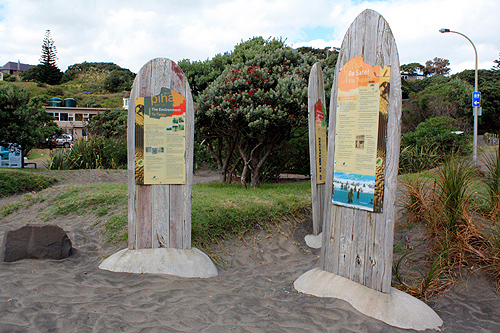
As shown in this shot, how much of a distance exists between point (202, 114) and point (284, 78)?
84.0 inches

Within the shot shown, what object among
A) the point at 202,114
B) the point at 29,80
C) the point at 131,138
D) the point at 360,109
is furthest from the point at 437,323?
the point at 29,80

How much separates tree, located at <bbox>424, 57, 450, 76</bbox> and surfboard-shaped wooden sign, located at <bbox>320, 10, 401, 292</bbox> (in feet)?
218

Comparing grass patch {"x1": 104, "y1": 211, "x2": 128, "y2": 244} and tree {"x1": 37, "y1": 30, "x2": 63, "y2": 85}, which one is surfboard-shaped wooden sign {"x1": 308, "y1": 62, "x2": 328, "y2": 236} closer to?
grass patch {"x1": 104, "y1": 211, "x2": 128, "y2": 244}

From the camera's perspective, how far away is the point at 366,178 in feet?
10.4

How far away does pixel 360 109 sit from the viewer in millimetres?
3205

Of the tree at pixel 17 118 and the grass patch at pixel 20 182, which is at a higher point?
the tree at pixel 17 118

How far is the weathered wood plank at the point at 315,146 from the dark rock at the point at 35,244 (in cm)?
367

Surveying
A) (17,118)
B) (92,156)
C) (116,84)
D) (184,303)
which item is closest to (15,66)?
(116,84)

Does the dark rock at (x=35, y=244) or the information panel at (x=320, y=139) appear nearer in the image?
the dark rock at (x=35, y=244)

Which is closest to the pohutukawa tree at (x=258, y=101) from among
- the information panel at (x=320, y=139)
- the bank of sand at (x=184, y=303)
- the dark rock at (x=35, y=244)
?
the information panel at (x=320, y=139)

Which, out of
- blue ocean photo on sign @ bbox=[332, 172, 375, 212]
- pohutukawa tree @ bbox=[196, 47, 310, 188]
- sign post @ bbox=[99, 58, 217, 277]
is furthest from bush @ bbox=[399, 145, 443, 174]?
sign post @ bbox=[99, 58, 217, 277]

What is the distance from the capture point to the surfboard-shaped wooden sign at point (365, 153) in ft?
10.1

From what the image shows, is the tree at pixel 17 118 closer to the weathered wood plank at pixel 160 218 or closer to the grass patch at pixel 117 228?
the grass patch at pixel 117 228

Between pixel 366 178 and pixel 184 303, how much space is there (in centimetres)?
211
